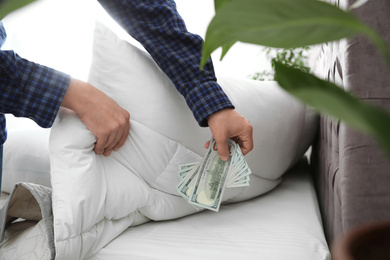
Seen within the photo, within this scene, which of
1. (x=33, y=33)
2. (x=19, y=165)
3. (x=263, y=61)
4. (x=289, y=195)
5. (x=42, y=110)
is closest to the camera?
(x=42, y=110)

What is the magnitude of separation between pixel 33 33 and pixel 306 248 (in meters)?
2.97

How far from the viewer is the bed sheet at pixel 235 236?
83 cm

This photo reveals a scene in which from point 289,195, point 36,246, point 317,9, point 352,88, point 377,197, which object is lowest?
point 289,195

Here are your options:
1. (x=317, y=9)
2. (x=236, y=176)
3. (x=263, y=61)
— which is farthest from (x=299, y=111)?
(x=263, y=61)

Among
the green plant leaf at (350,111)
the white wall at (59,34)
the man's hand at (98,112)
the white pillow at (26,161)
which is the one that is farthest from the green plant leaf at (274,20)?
the white wall at (59,34)

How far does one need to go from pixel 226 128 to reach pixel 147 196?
0.84 ft

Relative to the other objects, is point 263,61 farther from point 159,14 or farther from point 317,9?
point 317,9

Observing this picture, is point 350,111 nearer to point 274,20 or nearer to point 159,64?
point 274,20

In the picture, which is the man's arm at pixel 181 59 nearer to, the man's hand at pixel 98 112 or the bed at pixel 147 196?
the bed at pixel 147 196

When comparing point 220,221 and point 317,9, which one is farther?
point 220,221

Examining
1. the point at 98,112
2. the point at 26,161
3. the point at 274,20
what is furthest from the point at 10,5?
the point at 26,161

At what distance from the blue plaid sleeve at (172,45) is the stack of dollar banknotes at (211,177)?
10 cm

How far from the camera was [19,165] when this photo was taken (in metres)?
1.37

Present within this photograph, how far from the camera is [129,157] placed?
97 cm
